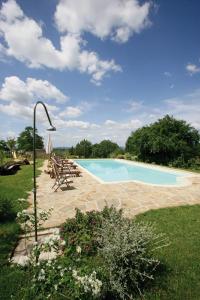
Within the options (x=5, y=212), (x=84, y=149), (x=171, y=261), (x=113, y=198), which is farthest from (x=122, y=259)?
(x=84, y=149)

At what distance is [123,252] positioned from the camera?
2.92m

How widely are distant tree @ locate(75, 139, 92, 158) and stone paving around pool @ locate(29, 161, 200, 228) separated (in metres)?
26.2

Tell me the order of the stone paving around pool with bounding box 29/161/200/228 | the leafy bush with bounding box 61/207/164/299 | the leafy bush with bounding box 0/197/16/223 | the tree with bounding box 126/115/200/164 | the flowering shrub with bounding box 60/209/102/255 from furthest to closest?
1. the tree with bounding box 126/115/200/164
2. the stone paving around pool with bounding box 29/161/200/228
3. the leafy bush with bounding box 0/197/16/223
4. the flowering shrub with bounding box 60/209/102/255
5. the leafy bush with bounding box 61/207/164/299

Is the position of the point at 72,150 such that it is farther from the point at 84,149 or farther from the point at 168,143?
the point at 168,143

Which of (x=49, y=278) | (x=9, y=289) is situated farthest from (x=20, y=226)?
(x=49, y=278)

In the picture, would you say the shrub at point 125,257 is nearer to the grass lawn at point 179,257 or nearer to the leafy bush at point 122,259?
the leafy bush at point 122,259

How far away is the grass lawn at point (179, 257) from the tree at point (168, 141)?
1672cm

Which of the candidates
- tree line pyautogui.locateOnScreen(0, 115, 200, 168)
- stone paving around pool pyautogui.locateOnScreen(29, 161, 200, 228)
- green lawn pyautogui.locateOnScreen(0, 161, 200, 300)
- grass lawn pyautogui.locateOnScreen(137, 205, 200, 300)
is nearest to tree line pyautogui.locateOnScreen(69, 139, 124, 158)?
tree line pyautogui.locateOnScreen(0, 115, 200, 168)

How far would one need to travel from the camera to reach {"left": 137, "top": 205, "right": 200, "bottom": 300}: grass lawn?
297 cm

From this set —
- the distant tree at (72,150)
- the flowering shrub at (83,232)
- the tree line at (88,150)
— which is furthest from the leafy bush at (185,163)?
the distant tree at (72,150)

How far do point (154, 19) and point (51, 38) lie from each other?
Result: 4.71m

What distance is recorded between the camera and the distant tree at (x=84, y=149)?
36.7 metres

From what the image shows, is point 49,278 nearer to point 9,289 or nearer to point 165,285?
point 9,289

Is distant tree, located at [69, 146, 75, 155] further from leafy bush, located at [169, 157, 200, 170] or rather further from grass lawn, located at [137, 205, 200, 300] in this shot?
grass lawn, located at [137, 205, 200, 300]
